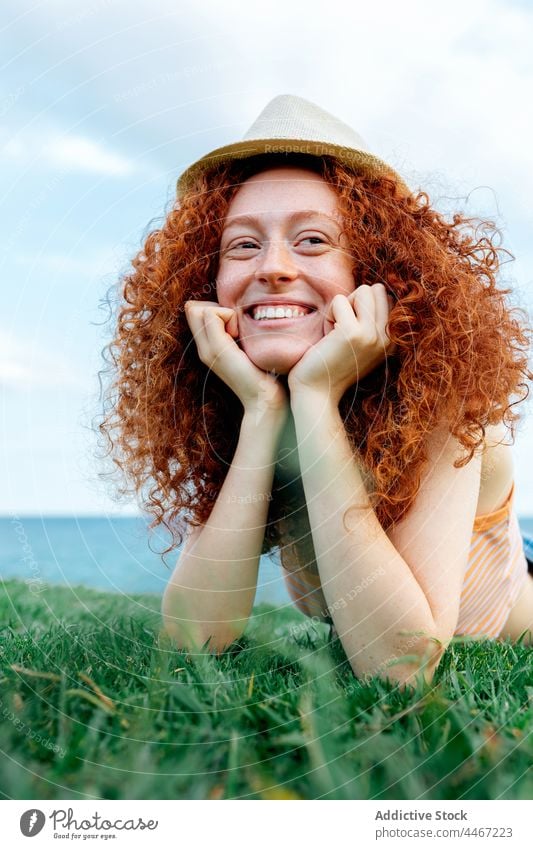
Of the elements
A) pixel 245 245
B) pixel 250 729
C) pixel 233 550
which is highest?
pixel 245 245

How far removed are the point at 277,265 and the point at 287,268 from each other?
0.03 m

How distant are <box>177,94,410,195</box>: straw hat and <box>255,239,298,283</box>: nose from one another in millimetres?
296

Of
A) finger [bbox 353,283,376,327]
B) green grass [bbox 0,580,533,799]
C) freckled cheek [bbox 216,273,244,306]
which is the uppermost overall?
freckled cheek [bbox 216,273,244,306]

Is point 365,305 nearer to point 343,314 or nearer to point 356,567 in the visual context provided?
point 343,314

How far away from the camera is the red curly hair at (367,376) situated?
7.66ft

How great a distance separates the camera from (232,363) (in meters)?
2.30

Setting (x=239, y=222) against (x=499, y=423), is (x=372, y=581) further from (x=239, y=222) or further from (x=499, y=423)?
(x=239, y=222)

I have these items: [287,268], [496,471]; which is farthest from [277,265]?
[496,471]

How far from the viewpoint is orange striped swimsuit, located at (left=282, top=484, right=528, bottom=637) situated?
113 inches

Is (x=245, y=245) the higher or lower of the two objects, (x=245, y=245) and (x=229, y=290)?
the higher

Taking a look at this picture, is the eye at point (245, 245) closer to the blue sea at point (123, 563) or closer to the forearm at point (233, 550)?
the forearm at point (233, 550)

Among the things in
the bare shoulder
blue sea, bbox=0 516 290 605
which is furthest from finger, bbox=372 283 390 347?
blue sea, bbox=0 516 290 605

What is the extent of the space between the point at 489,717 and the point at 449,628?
420 millimetres

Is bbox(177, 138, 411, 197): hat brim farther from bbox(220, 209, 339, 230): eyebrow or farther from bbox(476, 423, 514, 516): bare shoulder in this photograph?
bbox(476, 423, 514, 516): bare shoulder
